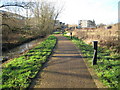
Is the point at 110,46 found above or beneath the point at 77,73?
above

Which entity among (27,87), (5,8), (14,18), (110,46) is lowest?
(27,87)

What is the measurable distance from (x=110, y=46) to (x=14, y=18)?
10.6m

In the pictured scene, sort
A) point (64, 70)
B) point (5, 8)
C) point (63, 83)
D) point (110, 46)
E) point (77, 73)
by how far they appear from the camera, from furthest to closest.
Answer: point (5, 8)
point (110, 46)
point (64, 70)
point (77, 73)
point (63, 83)

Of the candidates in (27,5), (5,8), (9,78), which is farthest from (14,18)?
(9,78)

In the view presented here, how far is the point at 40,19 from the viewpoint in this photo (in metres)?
20.2

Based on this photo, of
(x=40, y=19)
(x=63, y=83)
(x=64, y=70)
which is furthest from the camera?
(x=40, y=19)

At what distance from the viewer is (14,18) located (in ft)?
36.2

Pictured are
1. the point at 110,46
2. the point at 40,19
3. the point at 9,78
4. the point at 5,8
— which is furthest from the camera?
the point at 40,19

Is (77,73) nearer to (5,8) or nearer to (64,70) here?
(64,70)

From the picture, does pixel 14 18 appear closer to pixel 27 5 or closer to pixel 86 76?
pixel 27 5

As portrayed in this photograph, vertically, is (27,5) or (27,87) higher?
(27,5)

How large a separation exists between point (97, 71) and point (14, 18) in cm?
1041

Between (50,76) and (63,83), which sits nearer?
(63,83)

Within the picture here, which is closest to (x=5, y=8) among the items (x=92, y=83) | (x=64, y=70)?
(x=64, y=70)
